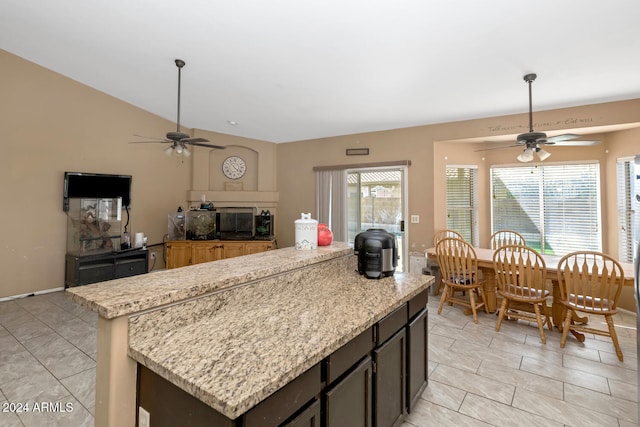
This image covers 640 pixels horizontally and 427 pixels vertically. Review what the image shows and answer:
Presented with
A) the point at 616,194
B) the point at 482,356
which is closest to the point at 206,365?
the point at 482,356

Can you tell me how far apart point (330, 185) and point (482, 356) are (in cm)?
369

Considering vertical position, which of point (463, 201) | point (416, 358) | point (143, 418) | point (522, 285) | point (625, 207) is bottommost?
point (416, 358)

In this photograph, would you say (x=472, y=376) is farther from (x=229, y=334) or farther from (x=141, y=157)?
(x=141, y=157)

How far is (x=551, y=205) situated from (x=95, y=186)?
22.1 feet

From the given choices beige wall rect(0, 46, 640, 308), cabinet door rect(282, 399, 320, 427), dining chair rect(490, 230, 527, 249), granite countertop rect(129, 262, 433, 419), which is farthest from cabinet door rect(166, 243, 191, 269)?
dining chair rect(490, 230, 527, 249)

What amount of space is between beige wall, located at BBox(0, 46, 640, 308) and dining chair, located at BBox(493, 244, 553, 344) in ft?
5.15

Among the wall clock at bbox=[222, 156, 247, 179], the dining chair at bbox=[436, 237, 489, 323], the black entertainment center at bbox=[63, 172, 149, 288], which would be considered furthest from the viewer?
the wall clock at bbox=[222, 156, 247, 179]

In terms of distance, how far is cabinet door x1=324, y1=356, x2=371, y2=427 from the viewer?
1174mm

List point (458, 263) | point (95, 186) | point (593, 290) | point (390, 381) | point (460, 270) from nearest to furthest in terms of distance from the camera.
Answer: point (390, 381), point (593, 290), point (458, 263), point (460, 270), point (95, 186)

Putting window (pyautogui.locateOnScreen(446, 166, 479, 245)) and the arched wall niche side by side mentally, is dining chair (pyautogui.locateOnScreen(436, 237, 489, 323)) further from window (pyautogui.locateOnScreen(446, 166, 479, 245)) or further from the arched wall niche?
the arched wall niche

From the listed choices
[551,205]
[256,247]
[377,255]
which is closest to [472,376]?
[377,255]

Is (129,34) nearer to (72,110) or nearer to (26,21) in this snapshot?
(26,21)

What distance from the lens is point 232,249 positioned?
518cm

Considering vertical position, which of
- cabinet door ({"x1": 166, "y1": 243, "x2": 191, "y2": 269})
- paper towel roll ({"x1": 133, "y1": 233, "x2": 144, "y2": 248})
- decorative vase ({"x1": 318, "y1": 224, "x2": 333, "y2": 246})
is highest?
decorative vase ({"x1": 318, "y1": 224, "x2": 333, "y2": 246})
